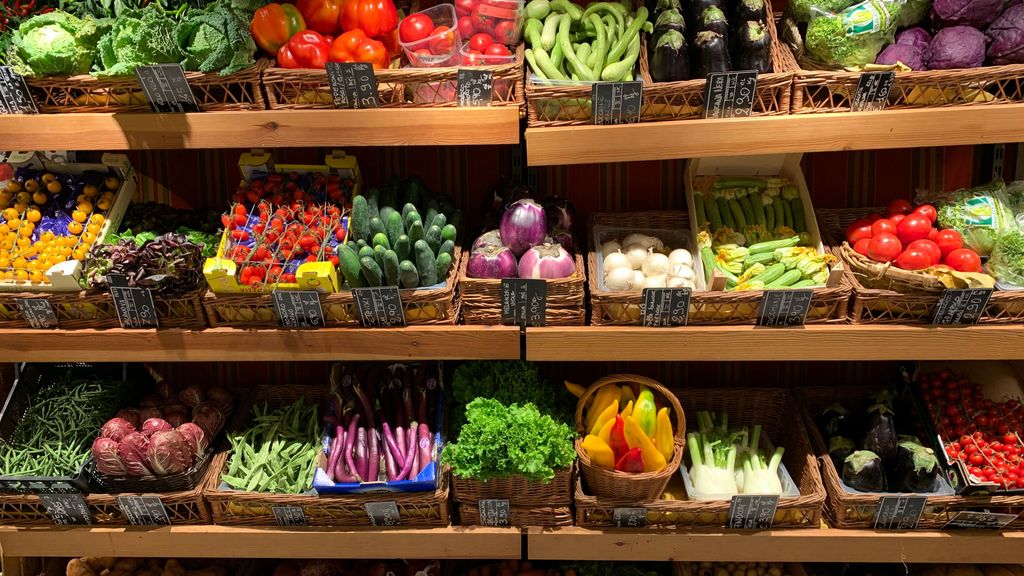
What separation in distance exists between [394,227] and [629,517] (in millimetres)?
1219

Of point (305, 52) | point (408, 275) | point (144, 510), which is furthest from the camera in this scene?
point (144, 510)

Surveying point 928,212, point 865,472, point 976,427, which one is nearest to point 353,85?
point 928,212

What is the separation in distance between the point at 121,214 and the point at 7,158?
443 mm

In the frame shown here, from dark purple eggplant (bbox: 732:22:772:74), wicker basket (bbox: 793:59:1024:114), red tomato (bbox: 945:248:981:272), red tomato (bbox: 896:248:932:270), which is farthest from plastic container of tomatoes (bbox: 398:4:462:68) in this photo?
red tomato (bbox: 945:248:981:272)

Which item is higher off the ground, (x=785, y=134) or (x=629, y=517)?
(x=785, y=134)

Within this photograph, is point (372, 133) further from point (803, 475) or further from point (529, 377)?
point (803, 475)

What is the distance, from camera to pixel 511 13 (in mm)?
2174

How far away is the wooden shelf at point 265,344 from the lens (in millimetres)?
2236

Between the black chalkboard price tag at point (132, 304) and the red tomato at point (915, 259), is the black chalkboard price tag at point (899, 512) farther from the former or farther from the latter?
the black chalkboard price tag at point (132, 304)

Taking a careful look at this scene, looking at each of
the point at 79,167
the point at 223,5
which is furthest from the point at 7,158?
the point at 223,5

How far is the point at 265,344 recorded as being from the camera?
2.28 m

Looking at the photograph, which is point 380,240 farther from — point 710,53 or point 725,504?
point 725,504

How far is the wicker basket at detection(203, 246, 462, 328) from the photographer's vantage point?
219cm

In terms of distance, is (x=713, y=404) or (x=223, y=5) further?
(x=713, y=404)
